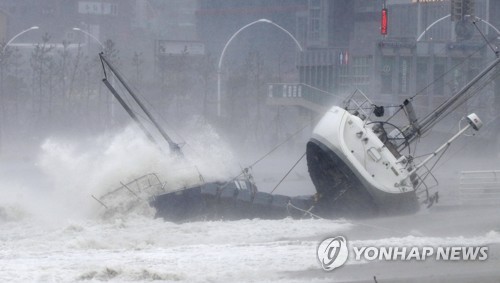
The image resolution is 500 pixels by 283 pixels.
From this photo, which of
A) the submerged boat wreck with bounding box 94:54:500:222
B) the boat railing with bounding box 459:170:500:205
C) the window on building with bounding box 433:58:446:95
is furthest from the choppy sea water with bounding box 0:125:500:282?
the window on building with bounding box 433:58:446:95

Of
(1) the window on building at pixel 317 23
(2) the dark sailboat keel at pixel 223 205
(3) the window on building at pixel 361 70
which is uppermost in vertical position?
(1) the window on building at pixel 317 23

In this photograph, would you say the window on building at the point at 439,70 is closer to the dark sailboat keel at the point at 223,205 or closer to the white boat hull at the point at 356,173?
the dark sailboat keel at the point at 223,205

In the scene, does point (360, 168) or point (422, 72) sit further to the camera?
point (422, 72)

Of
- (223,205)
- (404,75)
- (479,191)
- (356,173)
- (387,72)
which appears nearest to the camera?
(356,173)

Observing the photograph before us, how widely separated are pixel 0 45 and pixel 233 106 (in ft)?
56.1

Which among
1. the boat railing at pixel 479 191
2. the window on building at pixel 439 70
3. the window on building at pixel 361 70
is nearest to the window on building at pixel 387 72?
the window on building at pixel 361 70

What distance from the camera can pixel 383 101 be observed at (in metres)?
60.2

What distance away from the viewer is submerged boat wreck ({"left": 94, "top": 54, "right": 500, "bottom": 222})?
24203mm

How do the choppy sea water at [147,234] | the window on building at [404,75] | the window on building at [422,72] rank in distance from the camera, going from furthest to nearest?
the window on building at [404,75], the window on building at [422,72], the choppy sea water at [147,234]

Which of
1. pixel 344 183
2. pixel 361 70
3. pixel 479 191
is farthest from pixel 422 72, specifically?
pixel 344 183

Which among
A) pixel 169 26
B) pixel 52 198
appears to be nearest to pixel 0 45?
pixel 52 198

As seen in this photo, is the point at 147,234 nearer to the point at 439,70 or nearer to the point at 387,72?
the point at 439,70

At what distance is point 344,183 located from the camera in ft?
80.4

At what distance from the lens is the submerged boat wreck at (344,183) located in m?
24.2
